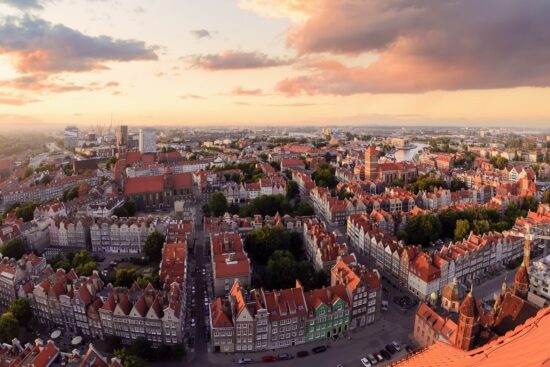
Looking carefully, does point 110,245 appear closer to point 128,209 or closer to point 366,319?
point 128,209

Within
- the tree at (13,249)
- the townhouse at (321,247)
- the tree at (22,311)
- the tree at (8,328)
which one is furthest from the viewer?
the tree at (13,249)

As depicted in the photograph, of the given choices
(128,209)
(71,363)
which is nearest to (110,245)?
(128,209)

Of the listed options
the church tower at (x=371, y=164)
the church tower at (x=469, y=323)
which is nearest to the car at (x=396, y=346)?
the church tower at (x=469, y=323)

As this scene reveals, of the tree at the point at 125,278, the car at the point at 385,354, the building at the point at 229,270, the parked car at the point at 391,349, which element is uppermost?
the building at the point at 229,270

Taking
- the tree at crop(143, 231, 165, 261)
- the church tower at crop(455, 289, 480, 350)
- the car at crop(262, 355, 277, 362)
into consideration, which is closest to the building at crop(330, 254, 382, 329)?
the car at crop(262, 355, 277, 362)

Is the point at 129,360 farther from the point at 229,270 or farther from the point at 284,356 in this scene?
the point at 229,270

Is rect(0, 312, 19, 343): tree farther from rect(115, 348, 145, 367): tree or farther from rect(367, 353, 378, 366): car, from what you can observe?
rect(367, 353, 378, 366): car

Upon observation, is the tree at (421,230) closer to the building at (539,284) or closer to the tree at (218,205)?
the building at (539,284)

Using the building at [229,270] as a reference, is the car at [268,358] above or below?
below
